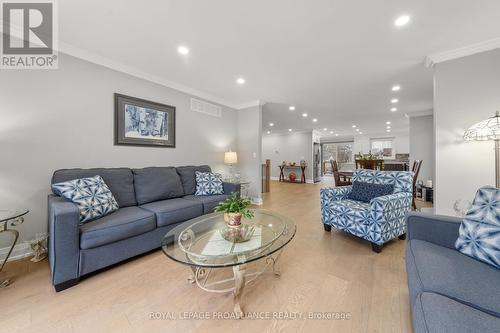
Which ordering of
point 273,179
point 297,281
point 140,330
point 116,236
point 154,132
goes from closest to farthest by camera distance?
point 140,330, point 297,281, point 116,236, point 154,132, point 273,179

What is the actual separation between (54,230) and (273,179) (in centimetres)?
870

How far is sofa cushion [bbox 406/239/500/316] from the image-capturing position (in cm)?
86

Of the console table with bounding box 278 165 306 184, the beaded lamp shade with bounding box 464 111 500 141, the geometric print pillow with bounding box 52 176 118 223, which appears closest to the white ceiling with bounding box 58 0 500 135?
the beaded lamp shade with bounding box 464 111 500 141

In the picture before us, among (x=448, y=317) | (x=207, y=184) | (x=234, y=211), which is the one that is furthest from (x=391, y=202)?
(x=207, y=184)

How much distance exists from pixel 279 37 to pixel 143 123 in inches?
93.8

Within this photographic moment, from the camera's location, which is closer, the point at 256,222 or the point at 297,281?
the point at 297,281

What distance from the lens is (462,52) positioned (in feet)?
7.88

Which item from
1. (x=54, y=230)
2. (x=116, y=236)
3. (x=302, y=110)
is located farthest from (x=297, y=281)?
(x=302, y=110)

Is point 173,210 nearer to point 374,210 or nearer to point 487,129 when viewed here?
point 374,210

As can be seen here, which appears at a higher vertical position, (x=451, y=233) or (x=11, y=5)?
(x=11, y=5)

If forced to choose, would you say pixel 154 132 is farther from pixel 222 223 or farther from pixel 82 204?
pixel 222 223

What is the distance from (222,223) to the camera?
2.02m

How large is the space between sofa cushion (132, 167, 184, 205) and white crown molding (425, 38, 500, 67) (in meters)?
3.99

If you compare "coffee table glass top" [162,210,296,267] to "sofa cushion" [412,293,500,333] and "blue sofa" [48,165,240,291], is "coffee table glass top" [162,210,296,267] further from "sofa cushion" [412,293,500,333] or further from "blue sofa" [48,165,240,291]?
"sofa cushion" [412,293,500,333]
